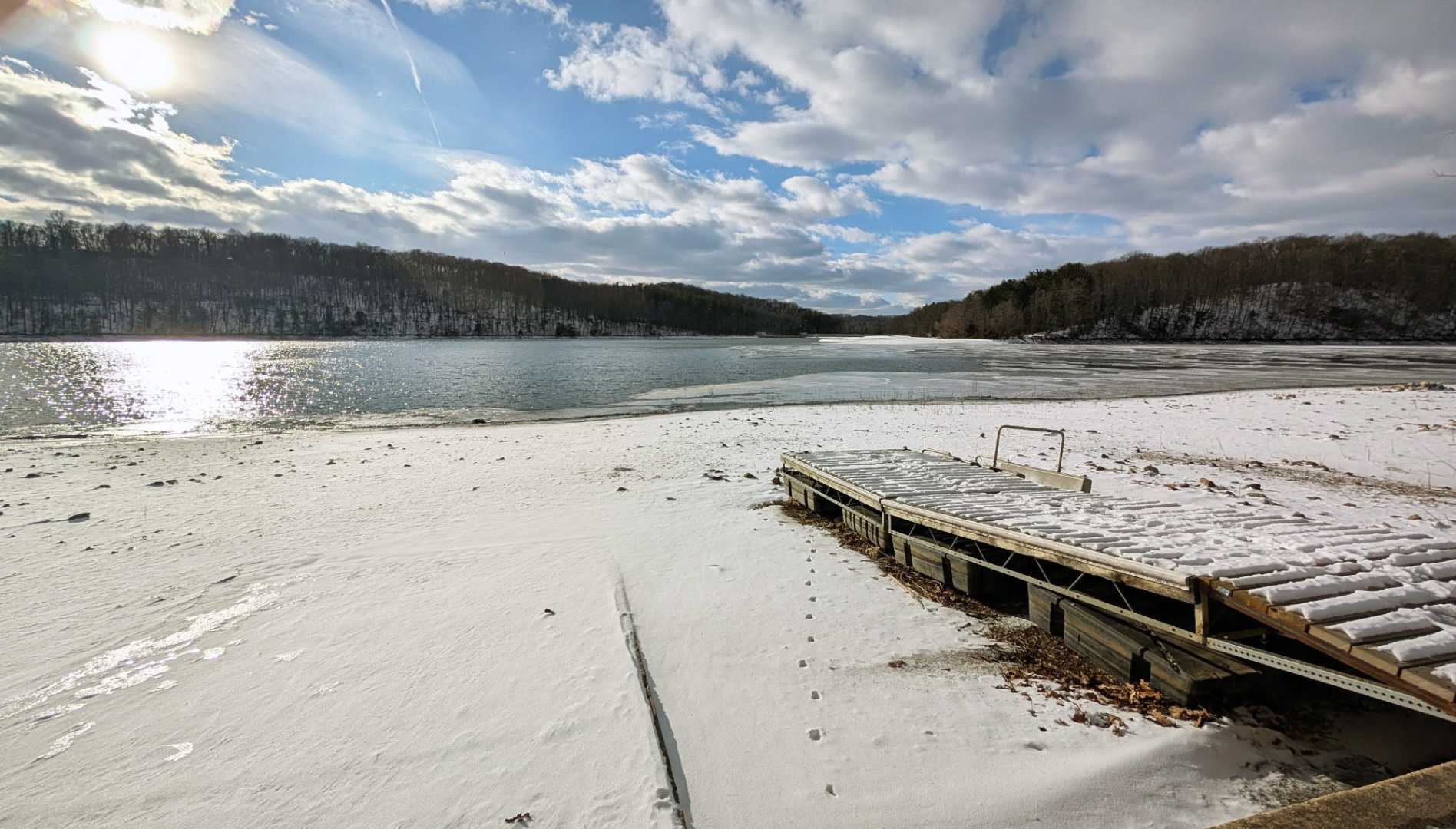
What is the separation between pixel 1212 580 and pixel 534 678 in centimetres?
509

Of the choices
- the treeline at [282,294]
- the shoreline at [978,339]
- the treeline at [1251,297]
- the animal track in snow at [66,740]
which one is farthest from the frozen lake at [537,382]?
the treeline at [282,294]

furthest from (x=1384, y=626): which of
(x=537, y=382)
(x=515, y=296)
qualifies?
(x=515, y=296)

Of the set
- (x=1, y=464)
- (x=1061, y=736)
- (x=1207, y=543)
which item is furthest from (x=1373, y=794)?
(x=1, y=464)

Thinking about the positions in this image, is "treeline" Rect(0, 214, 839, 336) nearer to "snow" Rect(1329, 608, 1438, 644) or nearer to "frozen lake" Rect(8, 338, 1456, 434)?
"frozen lake" Rect(8, 338, 1456, 434)

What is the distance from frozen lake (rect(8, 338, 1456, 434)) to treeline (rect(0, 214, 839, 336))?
7553 cm

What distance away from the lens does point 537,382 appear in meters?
35.6

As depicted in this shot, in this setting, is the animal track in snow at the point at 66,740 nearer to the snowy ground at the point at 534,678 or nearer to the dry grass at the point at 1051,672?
Result: the snowy ground at the point at 534,678

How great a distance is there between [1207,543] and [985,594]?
1.95m

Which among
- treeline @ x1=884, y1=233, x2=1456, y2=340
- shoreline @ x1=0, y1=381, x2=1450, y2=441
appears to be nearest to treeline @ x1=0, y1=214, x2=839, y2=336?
treeline @ x1=884, y1=233, x2=1456, y2=340

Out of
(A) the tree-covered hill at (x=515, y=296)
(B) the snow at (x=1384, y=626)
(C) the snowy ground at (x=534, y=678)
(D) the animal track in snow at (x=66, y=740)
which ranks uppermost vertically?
(A) the tree-covered hill at (x=515, y=296)

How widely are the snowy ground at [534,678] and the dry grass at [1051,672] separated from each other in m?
0.16

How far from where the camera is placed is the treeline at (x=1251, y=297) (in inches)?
4001

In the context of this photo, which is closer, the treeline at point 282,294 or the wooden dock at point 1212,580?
the wooden dock at point 1212,580

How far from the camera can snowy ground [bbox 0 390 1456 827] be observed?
3447 millimetres
